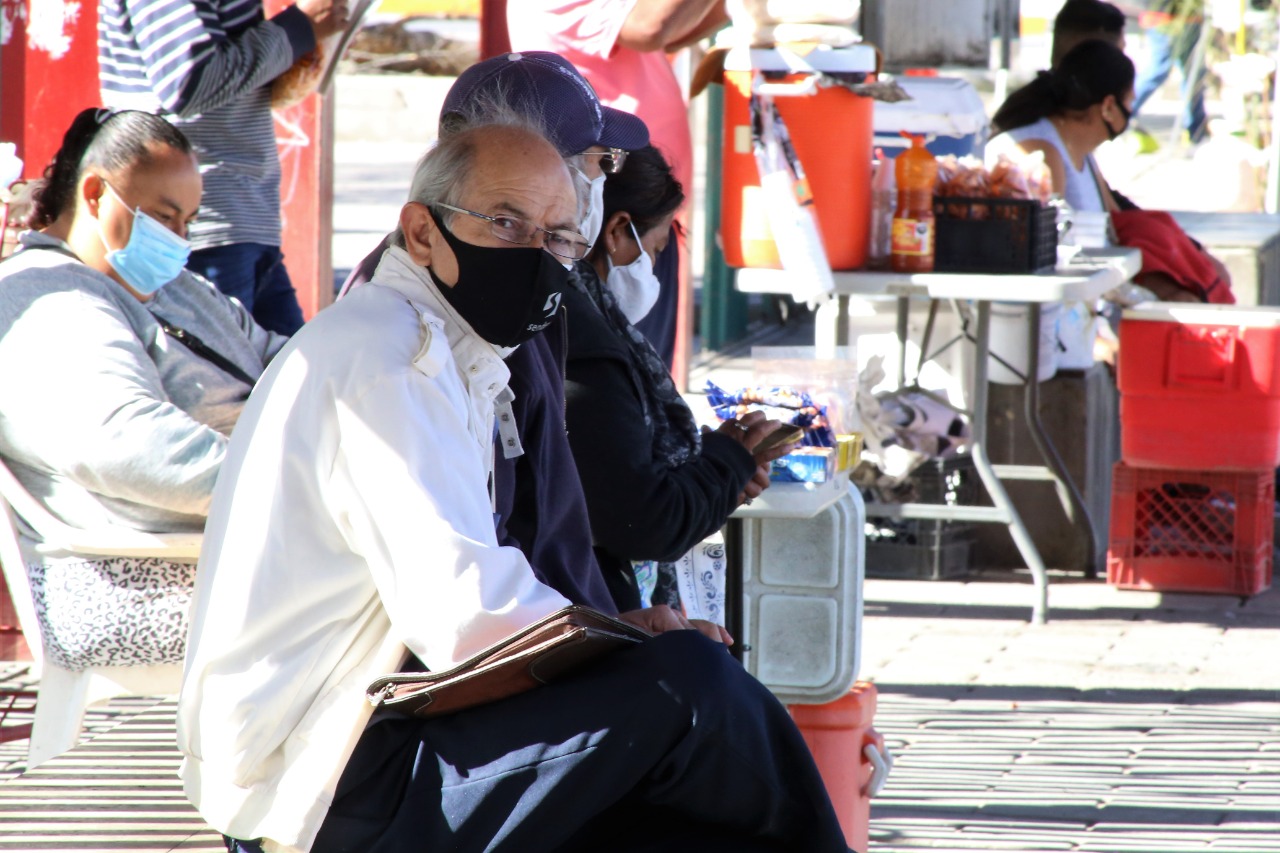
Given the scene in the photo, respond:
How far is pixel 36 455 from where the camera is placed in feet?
10.0

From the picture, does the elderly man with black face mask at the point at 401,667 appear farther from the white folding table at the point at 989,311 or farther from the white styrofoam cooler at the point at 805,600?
the white folding table at the point at 989,311

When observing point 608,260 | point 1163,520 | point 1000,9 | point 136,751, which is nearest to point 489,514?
point 608,260

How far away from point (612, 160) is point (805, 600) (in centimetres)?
97

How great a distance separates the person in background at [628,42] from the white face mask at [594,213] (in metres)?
1.45

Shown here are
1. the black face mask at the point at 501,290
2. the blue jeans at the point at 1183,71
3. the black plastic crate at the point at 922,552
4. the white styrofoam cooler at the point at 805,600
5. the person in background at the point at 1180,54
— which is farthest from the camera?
the blue jeans at the point at 1183,71

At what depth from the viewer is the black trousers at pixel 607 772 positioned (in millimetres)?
2035

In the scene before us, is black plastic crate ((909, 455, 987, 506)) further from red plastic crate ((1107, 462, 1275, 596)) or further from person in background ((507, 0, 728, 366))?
person in background ((507, 0, 728, 366))

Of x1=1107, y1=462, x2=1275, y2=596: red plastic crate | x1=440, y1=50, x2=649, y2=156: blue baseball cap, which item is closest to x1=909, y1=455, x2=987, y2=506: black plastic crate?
x1=1107, y1=462, x2=1275, y2=596: red plastic crate

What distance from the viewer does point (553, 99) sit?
2.98 m

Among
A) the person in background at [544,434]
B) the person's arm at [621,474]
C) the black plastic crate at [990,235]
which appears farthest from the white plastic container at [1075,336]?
the person's arm at [621,474]

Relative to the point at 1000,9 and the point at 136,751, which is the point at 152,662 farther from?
the point at 1000,9

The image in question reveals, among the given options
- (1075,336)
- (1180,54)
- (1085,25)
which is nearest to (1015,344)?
(1075,336)

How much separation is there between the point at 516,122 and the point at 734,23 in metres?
2.46

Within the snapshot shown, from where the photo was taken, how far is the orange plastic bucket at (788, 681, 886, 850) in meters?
3.17
